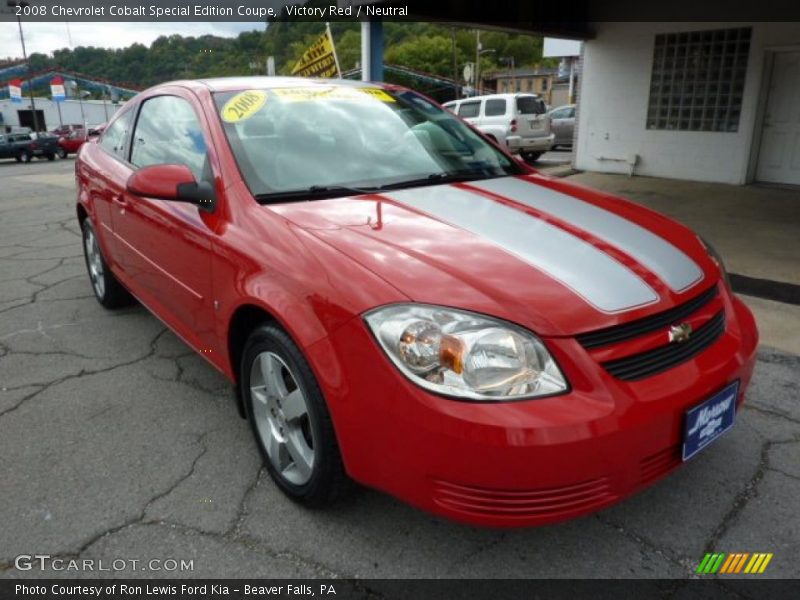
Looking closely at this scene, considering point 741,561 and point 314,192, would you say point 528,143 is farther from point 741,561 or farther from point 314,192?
point 741,561

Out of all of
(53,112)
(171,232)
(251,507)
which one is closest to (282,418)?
(251,507)

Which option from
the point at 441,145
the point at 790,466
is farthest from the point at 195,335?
the point at 790,466

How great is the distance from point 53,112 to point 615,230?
66.5m

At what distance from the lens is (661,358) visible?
1.86m

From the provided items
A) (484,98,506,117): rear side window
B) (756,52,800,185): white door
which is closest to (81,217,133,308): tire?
(756,52,800,185): white door

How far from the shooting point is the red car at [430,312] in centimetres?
168

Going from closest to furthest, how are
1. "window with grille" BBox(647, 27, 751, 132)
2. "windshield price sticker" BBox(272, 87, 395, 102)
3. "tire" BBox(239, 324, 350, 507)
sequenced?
1. "tire" BBox(239, 324, 350, 507)
2. "windshield price sticker" BBox(272, 87, 395, 102)
3. "window with grille" BBox(647, 27, 751, 132)

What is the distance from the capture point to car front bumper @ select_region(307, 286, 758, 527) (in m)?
1.62

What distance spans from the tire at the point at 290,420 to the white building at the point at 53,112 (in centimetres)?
5718

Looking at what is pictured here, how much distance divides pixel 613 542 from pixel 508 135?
13.8 metres

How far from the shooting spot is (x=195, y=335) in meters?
2.86

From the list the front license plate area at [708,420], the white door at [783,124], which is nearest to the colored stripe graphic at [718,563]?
the front license plate area at [708,420]

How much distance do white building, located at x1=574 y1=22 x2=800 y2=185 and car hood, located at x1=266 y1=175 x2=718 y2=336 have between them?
27.6ft

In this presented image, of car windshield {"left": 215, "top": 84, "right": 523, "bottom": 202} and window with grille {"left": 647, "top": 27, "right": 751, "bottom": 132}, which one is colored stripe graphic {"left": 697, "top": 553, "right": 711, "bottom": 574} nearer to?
car windshield {"left": 215, "top": 84, "right": 523, "bottom": 202}
